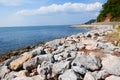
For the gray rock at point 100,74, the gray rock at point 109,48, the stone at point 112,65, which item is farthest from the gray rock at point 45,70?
the gray rock at point 109,48

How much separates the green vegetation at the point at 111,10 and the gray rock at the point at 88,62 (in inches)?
2291

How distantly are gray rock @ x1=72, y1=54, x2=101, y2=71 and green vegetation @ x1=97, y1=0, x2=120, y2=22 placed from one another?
58.2m

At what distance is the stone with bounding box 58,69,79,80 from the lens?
26.7ft

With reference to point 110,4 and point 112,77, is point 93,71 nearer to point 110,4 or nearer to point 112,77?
point 112,77

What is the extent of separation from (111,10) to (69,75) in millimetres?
62833

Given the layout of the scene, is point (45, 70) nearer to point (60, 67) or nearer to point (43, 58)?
point (60, 67)

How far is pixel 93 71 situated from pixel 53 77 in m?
1.38

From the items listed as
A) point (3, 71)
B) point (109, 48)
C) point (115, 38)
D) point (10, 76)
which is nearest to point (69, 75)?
point (10, 76)

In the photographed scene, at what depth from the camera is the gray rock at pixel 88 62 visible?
8797 mm

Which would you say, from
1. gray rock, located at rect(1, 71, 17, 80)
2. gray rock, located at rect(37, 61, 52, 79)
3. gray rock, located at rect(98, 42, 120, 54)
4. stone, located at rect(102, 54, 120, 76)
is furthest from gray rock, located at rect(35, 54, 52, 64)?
gray rock, located at rect(98, 42, 120, 54)

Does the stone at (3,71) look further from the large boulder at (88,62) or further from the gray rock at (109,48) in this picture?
the gray rock at (109,48)

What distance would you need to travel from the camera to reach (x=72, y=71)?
8.50m

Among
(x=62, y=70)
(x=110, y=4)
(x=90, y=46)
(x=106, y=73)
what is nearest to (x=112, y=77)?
(x=106, y=73)

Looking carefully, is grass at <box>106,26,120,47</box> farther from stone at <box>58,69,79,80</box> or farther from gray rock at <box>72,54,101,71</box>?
stone at <box>58,69,79,80</box>
